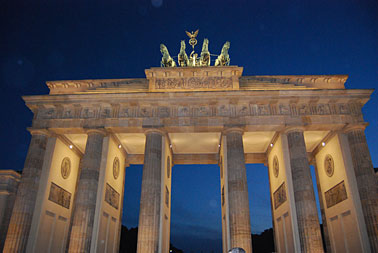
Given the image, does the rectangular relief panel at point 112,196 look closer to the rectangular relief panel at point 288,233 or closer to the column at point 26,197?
the column at point 26,197

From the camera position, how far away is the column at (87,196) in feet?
60.8

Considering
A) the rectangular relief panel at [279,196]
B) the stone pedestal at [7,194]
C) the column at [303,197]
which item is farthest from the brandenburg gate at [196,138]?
the stone pedestal at [7,194]

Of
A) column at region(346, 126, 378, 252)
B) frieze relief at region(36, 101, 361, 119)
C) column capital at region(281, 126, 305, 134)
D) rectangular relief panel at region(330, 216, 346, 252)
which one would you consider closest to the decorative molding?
frieze relief at region(36, 101, 361, 119)

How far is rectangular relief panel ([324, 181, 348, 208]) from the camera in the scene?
21094mm

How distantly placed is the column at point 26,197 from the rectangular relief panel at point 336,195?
859 inches

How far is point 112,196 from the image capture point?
24016mm

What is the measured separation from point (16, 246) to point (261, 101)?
19006 mm

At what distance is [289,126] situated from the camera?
21.1 metres

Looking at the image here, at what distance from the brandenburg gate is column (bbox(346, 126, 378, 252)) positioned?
0.22 ft

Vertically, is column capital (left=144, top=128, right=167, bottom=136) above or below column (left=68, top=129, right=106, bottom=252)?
above

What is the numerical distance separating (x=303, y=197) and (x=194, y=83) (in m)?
11.5

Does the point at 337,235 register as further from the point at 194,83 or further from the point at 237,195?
the point at 194,83

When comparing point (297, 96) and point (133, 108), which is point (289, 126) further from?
point (133, 108)

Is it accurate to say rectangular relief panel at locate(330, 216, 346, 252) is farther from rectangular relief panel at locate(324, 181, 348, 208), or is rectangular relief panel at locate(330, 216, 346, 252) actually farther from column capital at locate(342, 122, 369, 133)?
column capital at locate(342, 122, 369, 133)
